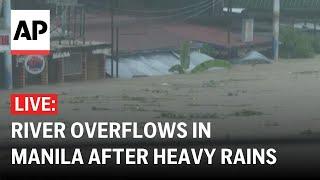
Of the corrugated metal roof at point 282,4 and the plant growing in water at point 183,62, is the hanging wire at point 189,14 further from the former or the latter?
the plant growing in water at point 183,62

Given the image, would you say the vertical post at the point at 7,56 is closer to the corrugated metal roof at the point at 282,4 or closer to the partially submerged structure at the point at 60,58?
the partially submerged structure at the point at 60,58

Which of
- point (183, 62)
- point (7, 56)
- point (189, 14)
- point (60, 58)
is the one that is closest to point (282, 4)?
point (189, 14)

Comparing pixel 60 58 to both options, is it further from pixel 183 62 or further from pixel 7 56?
pixel 183 62

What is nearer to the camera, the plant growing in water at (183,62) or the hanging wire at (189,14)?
the plant growing in water at (183,62)

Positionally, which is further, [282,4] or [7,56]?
[282,4]

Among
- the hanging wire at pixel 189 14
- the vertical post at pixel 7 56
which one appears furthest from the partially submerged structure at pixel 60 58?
the hanging wire at pixel 189 14

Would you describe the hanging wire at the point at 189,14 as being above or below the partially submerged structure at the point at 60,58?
above

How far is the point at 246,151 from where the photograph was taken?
19500 mm

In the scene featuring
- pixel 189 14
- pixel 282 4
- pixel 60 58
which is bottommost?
pixel 60 58

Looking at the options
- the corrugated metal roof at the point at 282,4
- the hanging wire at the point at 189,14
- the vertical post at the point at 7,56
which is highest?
the corrugated metal roof at the point at 282,4

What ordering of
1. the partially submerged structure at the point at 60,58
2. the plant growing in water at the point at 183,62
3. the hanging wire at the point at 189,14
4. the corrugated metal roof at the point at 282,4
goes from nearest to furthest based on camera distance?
1. the partially submerged structure at the point at 60,58
2. the plant growing in water at the point at 183,62
3. the hanging wire at the point at 189,14
4. the corrugated metal roof at the point at 282,4

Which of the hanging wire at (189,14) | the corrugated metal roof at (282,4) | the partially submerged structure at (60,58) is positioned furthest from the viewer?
the corrugated metal roof at (282,4)

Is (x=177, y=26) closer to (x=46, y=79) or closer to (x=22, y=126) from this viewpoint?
(x=46, y=79)

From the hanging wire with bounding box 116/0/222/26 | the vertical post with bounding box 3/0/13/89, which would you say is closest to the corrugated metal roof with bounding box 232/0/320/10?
the hanging wire with bounding box 116/0/222/26
